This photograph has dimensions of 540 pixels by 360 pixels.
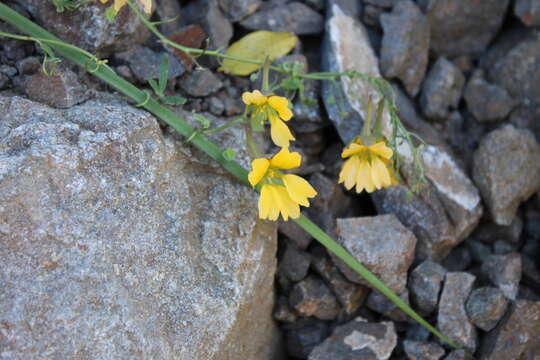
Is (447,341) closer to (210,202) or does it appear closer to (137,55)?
(210,202)

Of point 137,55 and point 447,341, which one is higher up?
point 137,55

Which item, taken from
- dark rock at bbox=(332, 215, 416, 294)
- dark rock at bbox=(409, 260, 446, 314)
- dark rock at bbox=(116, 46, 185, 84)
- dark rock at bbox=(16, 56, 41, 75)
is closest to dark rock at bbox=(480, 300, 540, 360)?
dark rock at bbox=(409, 260, 446, 314)

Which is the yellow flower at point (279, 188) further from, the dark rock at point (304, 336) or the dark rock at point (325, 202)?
the dark rock at point (304, 336)

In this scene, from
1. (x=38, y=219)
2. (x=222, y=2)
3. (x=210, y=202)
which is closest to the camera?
(x=38, y=219)

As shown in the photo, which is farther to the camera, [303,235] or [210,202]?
[303,235]

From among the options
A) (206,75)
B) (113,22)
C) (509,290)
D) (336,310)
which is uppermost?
(113,22)

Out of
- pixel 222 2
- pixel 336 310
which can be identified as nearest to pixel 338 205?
pixel 336 310

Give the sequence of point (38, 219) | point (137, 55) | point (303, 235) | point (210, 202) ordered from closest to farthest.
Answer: point (38, 219) < point (210, 202) < point (137, 55) < point (303, 235)
